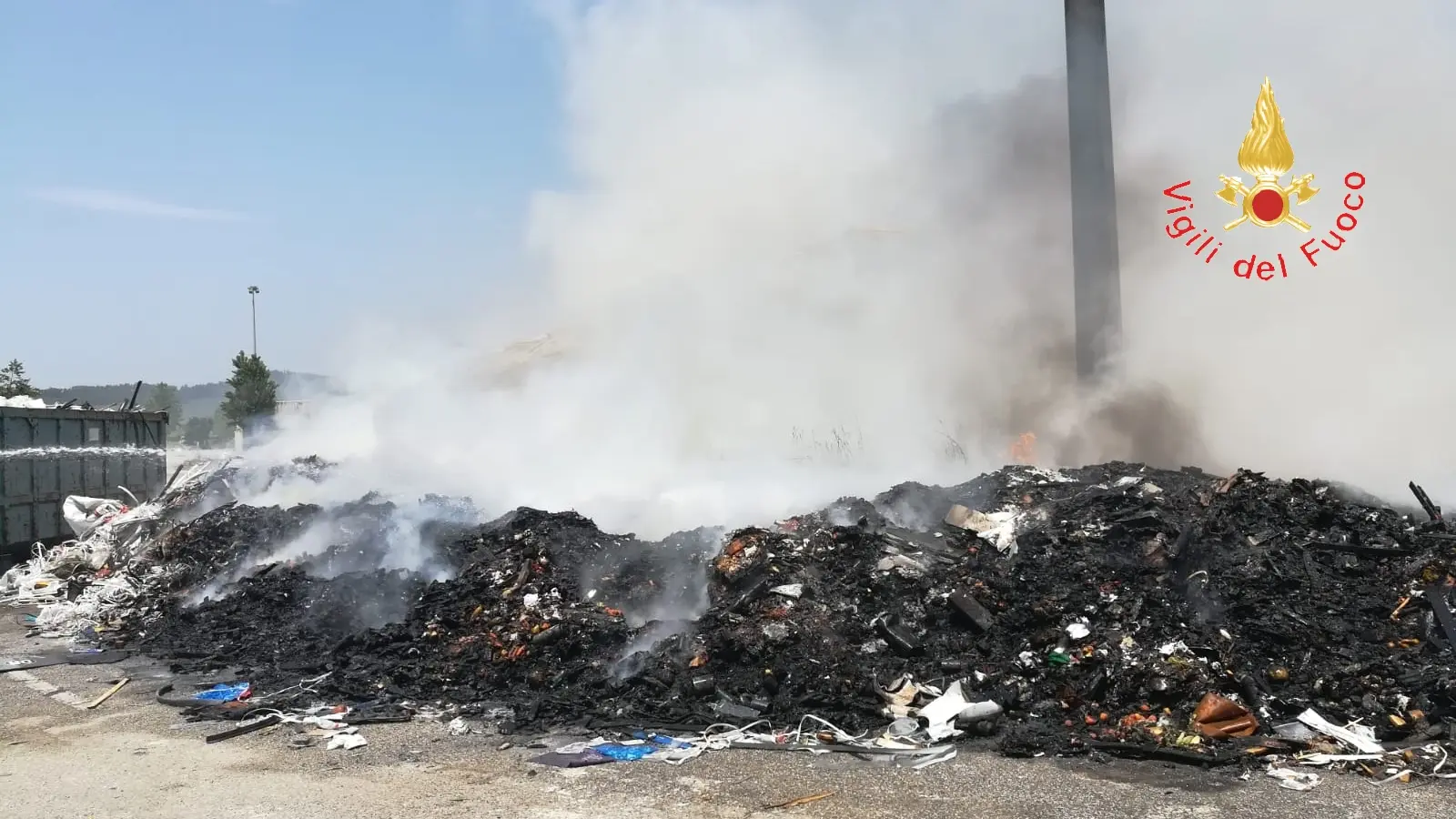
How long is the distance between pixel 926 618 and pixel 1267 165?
32.3 ft

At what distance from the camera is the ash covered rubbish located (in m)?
5.67

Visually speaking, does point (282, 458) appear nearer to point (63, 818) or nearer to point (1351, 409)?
point (63, 818)

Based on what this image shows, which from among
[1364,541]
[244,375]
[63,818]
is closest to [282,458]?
[63,818]

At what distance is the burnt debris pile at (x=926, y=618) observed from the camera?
18.9 feet

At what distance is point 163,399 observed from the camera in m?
51.4

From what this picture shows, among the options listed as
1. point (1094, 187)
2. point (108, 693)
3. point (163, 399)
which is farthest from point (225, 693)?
A: point (163, 399)

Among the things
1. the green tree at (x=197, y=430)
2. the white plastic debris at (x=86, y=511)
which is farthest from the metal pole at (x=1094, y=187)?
the green tree at (x=197, y=430)

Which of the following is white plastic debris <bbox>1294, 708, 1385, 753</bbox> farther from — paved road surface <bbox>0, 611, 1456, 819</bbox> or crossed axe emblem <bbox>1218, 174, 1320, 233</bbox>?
crossed axe emblem <bbox>1218, 174, 1320, 233</bbox>

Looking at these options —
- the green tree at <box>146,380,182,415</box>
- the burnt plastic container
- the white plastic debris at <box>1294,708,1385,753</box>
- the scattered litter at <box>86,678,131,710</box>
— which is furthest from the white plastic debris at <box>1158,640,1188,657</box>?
the green tree at <box>146,380,182,415</box>

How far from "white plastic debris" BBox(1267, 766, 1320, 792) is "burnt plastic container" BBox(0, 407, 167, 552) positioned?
14.8 m

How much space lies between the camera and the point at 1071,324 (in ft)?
55.9

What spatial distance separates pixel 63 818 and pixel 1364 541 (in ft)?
28.9

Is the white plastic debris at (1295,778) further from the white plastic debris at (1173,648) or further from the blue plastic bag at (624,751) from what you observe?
the blue plastic bag at (624,751)

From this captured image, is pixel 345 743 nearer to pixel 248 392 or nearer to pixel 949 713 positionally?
pixel 949 713
